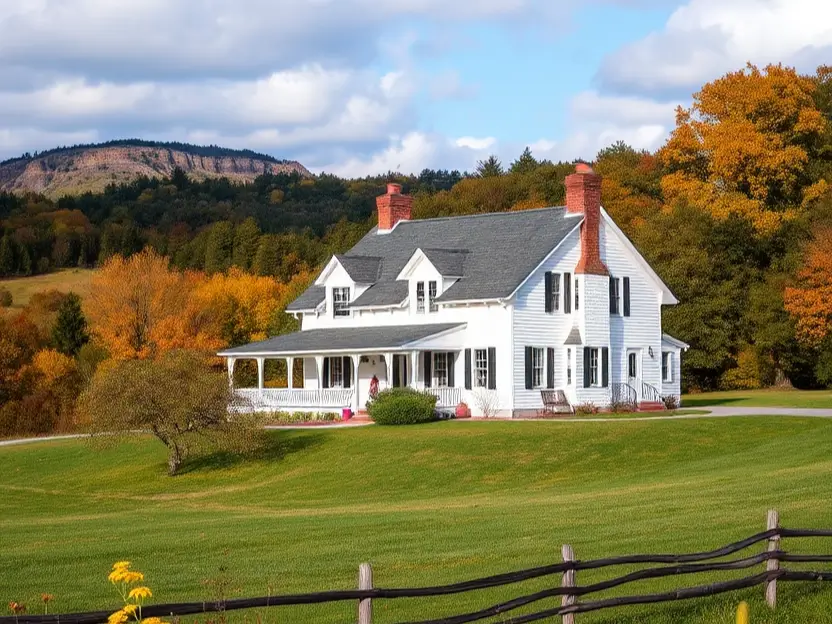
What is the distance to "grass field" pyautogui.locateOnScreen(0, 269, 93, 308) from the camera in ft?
405

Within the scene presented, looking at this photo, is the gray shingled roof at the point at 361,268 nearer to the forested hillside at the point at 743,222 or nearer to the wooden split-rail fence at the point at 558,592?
the forested hillside at the point at 743,222

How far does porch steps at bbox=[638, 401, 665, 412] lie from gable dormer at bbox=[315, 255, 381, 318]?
11.7 metres

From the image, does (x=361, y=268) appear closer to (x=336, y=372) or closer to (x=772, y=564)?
(x=336, y=372)

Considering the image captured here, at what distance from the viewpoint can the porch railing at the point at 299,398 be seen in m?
47.3

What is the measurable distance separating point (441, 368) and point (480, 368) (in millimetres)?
1944

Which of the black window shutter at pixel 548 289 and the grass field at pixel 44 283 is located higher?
the grass field at pixel 44 283

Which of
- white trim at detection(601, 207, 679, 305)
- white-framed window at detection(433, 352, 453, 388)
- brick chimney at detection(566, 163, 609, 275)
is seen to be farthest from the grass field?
brick chimney at detection(566, 163, 609, 275)

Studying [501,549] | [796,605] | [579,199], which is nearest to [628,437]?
[579,199]

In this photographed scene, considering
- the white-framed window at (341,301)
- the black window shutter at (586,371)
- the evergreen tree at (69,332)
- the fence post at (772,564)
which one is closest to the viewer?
the fence post at (772,564)

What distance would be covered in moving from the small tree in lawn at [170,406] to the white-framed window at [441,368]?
9685 mm

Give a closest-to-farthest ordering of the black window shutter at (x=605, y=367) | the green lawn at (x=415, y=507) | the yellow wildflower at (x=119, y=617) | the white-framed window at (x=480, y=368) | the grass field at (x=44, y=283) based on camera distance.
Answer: the yellow wildflower at (x=119, y=617) → the green lawn at (x=415, y=507) → the white-framed window at (x=480, y=368) → the black window shutter at (x=605, y=367) → the grass field at (x=44, y=283)

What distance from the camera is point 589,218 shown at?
4681 centimetres

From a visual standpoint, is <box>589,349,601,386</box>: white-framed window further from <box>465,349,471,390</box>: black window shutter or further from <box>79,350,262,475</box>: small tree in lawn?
<box>79,350,262,475</box>: small tree in lawn

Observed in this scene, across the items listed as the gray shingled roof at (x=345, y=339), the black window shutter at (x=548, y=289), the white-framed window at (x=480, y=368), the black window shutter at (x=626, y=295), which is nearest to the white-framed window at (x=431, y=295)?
the gray shingled roof at (x=345, y=339)
